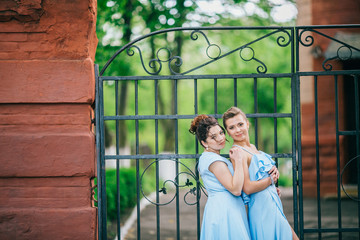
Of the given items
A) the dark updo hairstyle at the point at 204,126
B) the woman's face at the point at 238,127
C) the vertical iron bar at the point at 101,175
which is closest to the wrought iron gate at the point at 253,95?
the vertical iron bar at the point at 101,175

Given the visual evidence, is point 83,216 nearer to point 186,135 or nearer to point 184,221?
point 184,221

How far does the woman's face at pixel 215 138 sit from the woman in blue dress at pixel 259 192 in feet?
0.33

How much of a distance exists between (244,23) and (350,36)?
4.00 m

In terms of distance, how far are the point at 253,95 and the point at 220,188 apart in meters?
8.61

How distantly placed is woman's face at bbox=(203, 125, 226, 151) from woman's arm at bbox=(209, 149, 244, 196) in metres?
0.18

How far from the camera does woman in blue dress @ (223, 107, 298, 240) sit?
2904 mm

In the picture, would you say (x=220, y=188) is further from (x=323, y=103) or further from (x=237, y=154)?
(x=323, y=103)

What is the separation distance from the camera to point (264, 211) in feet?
9.66

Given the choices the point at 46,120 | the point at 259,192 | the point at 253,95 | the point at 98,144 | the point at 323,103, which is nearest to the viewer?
the point at 259,192

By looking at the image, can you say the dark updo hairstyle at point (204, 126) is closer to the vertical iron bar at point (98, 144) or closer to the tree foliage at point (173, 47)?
the vertical iron bar at point (98, 144)

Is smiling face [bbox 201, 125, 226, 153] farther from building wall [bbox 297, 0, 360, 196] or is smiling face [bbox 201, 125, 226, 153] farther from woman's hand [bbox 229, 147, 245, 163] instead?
building wall [bbox 297, 0, 360, 196]

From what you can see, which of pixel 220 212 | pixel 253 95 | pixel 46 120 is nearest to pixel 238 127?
pixel 220 212

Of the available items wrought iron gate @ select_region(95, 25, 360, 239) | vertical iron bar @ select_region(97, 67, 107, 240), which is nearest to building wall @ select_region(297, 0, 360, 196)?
wrought iron gate @ select_region(95, 25, 360, 239)

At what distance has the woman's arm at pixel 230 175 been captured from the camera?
2.81 m
